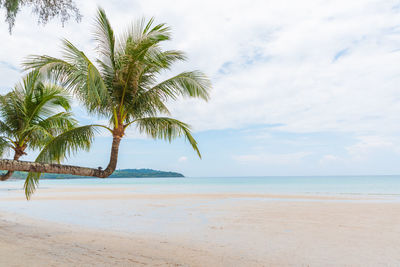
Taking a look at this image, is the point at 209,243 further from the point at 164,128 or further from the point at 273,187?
the point at 273,187

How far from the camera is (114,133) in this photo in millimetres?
5500

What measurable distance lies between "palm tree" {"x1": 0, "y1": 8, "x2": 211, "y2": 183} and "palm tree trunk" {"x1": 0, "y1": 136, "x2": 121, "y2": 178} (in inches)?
0.8

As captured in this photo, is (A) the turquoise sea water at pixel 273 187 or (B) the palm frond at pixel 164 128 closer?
(B) the palm frond at pixel 164 128

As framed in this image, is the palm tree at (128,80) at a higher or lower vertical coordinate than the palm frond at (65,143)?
higher

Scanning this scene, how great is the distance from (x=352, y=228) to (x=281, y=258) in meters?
4.31

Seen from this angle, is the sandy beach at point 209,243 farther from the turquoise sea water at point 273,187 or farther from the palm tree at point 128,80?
the turquoise sea water at point 273,187

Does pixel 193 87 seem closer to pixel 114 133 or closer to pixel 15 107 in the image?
pixel 114 133

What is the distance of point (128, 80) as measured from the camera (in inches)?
243

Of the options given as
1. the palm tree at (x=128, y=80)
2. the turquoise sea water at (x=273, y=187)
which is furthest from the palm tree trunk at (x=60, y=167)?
the turquoise sea water at (x=273, y=187)

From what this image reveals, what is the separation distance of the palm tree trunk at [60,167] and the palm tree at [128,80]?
0.07 ft

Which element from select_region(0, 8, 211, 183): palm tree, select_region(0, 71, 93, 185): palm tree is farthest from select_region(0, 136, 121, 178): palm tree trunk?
select_region(0, 71, 93, 185): palm tree

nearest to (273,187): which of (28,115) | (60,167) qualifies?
(28,115)

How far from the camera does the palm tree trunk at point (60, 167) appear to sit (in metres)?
4.00

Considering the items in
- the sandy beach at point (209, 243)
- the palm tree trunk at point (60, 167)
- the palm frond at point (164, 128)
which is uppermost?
the palm frond at point (164, 128)
